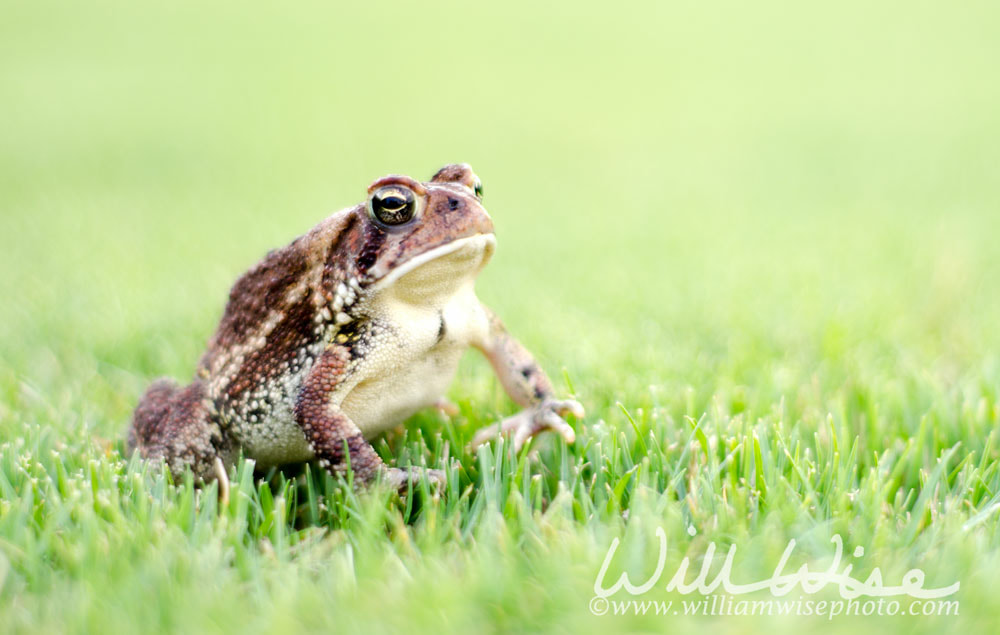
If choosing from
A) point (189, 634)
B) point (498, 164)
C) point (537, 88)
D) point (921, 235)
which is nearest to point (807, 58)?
point (537, 88)

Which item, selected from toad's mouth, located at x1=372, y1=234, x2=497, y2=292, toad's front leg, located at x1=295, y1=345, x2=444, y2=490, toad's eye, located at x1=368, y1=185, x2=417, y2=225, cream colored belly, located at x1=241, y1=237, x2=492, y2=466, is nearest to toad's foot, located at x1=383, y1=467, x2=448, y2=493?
toad's front leg, located at x1=295, y1=345, x2=444, y2=490

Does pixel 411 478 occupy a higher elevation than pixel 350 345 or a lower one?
lower

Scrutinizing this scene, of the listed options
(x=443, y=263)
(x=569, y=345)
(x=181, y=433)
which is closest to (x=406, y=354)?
(x=443, y=263)

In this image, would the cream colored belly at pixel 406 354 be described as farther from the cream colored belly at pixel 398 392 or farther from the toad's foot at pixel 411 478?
the toad's foot at pixel 411 478

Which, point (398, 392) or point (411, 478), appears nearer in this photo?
point (411, 478)

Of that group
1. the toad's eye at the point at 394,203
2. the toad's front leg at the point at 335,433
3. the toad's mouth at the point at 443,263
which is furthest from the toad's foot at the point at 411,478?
the toad's eye at the point at 394,203

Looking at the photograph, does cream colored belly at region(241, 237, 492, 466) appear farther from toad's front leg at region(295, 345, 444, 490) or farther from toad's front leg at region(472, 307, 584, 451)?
toad's front leg at region(472, 307, 584, 451)

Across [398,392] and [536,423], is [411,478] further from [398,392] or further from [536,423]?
[536,423]
